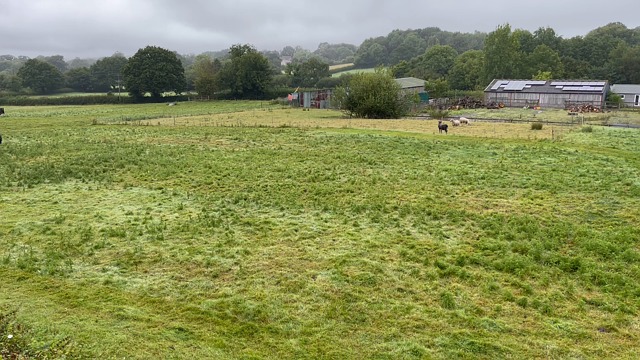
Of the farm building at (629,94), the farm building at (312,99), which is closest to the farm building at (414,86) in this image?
the farm building at (312,99)

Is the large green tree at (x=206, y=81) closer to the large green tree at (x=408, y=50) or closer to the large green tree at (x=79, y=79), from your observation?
the large green tree at (x=79, y=79)

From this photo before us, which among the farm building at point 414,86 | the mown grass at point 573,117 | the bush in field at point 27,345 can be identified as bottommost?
the bush in field at point 27,345

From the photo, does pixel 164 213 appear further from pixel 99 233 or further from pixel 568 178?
pixel 568 178

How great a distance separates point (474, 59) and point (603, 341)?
86.3 metres

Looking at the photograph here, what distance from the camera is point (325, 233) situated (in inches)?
466

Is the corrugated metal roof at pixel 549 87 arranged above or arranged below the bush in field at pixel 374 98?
above

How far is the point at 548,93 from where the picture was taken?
6300cm

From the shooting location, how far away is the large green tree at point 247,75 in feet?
254

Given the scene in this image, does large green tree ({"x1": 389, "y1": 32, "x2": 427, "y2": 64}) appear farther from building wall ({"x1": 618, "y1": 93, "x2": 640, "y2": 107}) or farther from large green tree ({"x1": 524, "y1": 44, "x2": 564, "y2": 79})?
building wall ({"x1": 618, "y1": 93, "x2": 640, "y2": 107})

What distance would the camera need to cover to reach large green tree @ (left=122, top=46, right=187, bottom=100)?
76.1 metres

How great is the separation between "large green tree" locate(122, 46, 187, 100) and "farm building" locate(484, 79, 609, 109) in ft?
167

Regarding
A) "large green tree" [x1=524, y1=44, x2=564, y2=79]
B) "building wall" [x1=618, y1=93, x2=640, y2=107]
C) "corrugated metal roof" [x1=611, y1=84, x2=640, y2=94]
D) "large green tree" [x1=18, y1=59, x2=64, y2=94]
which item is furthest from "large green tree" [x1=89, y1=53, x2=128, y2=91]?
"building wall" [x1=618, y1=93, x2=640, y2=107]

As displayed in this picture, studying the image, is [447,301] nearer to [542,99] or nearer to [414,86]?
[542,99]

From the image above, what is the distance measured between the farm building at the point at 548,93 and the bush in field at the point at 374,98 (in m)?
24.6
